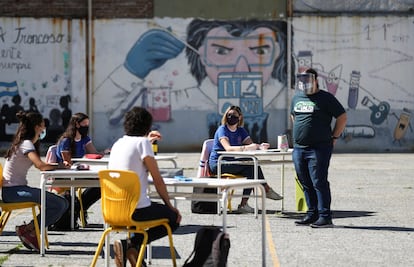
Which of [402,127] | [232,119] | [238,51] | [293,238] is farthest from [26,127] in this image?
[402,127]

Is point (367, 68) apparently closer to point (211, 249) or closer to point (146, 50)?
point (146, 50)

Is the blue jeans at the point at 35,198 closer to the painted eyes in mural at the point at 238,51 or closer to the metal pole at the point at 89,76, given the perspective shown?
the metal pole at the point at 89,76

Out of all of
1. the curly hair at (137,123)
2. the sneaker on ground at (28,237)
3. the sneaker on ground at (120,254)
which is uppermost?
the curly hair at (137,123)

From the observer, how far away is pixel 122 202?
852cm

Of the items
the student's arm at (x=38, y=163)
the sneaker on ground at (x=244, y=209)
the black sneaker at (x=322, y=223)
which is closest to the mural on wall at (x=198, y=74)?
the sneaker on ground at (x=244, y=209)

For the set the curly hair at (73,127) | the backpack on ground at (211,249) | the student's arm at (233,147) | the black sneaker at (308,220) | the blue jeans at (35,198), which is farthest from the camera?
the student's arm at (233,147)

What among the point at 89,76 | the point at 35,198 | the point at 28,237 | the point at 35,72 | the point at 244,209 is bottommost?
the point at 244,209

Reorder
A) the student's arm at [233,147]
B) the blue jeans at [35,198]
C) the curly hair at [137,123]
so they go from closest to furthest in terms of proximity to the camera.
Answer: the curly hair at [137,123], the blue jeans at [35,198], the student's arm at [233,147]

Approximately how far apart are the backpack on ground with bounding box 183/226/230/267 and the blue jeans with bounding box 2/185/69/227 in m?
2.47

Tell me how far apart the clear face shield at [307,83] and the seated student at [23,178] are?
3586 mm

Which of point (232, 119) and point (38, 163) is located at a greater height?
point (232, 119)

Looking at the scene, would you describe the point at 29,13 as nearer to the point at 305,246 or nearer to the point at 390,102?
the point at 390,102

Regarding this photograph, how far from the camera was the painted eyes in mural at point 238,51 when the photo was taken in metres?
30.0

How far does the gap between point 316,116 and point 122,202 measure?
4666 millimetres
